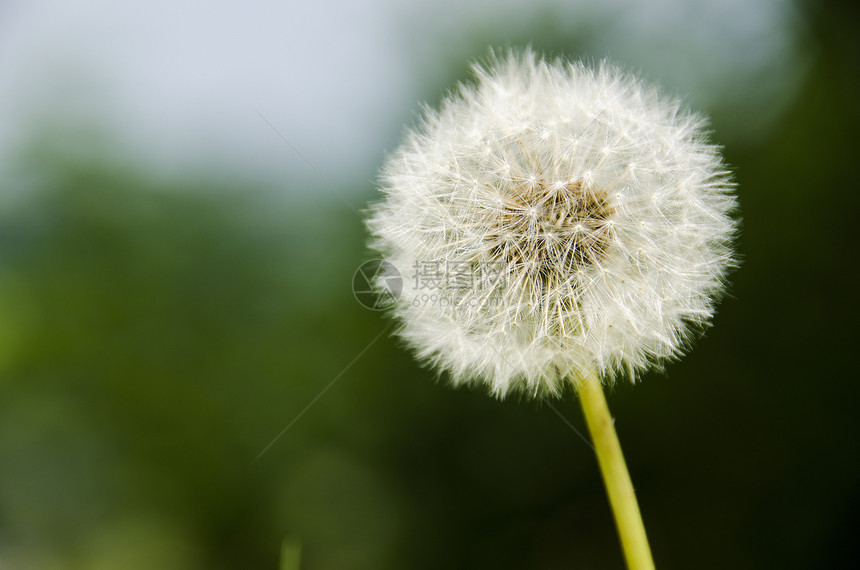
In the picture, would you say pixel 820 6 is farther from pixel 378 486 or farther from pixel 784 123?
pixel 378 486

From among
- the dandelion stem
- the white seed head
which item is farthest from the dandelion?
the dandelion stem

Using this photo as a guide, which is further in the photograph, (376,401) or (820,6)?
(376,401)

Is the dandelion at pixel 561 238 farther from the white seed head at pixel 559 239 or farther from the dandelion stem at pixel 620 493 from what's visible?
the dandelion stem at pixel 620 493

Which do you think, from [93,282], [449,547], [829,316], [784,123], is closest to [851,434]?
[829,316]

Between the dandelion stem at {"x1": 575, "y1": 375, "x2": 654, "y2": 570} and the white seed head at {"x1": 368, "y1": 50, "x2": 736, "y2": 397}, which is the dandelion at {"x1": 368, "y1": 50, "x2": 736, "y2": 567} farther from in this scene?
the dandelion stem at {"x1": 575, "y1": 375, "x2": 654, "y2": 570}

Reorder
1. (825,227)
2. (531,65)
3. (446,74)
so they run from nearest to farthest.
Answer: (531,65) < (825,227) < (446,74)

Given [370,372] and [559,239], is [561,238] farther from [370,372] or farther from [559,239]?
[370,372]

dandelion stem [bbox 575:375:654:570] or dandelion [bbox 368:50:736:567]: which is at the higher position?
dandelion [bbox 368:50:736:567]
